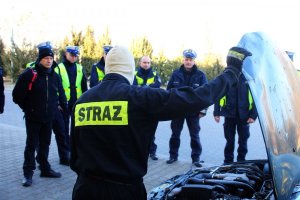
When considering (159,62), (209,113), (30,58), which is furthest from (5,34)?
(209,113)

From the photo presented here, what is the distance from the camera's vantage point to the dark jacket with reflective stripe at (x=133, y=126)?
2.30 metres

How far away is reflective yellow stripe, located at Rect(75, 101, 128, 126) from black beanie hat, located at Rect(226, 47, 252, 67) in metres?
0.72

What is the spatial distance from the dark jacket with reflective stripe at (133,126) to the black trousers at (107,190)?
4 centimetres

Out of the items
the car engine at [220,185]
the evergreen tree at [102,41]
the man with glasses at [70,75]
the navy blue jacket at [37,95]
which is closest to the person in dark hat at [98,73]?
the man with glasses at [70,75]

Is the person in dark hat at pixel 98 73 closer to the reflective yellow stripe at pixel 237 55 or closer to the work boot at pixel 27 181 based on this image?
the work boot at pixel 27 181

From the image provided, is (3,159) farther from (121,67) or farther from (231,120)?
(121,67)

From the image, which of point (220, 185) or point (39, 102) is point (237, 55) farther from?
point (39, 102)

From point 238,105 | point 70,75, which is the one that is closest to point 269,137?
point 238,105

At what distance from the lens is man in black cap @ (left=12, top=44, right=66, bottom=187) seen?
5215 millimetres

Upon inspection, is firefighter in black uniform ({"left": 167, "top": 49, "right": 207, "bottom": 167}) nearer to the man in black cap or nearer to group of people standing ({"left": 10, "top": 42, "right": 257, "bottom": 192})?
group of people standing ({"left": 10, "top": 42, "right": 257, "bottom": 192})

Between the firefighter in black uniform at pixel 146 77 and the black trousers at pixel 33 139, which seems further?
the firefighter in black uniform at pixel 146 77

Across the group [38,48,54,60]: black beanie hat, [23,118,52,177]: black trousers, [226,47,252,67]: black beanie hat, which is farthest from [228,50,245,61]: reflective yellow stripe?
[23,118,52,177]: black trousers

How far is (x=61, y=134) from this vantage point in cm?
629

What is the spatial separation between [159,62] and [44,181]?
65.8 feet
